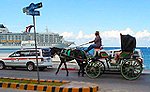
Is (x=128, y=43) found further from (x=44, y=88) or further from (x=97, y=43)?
(x=44, y=88)

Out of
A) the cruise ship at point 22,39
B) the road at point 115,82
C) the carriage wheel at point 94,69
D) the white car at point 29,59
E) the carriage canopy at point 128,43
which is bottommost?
the road at point 115,82

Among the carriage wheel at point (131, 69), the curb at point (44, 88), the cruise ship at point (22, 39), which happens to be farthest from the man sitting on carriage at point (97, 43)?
the cruise ship at point (22, 39)

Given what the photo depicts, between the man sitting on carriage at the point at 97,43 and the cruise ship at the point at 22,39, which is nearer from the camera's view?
the man sitting on carriage at the point at 97,43

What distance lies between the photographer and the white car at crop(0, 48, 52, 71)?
18.7 meters

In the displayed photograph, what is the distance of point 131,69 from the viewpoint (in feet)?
41.7

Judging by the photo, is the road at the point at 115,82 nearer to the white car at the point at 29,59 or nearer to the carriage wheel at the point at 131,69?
the carriage wheel at the point at 131,69

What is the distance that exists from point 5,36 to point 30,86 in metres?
60.4

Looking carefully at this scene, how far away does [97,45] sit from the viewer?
46.5 feet

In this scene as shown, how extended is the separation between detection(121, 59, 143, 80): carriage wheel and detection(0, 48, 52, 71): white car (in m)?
7.08

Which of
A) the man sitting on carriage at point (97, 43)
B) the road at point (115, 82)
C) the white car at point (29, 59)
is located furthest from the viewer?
the white car at point (29, 59)

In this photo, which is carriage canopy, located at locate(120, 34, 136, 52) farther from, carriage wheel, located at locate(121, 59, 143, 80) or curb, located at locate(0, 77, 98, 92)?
curb, located at locate(0, 77, 98, 92)

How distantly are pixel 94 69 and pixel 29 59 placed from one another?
266 inches

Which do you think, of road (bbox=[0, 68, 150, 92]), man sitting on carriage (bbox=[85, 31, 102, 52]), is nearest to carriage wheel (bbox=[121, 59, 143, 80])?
road (bbox=[0, 68, 150, 92])

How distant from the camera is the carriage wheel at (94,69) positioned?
13.4m
